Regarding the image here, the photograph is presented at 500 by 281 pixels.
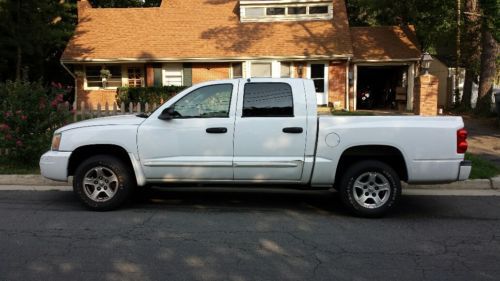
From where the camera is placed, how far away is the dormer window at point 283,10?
2405 centimetres

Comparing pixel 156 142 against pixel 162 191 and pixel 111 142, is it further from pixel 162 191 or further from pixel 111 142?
pixel 162 191

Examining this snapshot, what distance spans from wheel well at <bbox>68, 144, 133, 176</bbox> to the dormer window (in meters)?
18.4

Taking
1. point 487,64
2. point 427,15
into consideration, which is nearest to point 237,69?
point 427,15

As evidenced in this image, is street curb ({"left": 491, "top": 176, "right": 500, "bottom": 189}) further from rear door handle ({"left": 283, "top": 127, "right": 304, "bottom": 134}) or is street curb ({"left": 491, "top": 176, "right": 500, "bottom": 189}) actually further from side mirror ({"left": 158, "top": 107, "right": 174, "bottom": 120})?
side mirror ({"left": 158, "top": 107, "right": 174, "bottom": 120})

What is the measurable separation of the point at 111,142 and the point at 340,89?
17.2 metres

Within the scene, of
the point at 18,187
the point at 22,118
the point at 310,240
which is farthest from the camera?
the point at 22,118

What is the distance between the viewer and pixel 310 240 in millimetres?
5688

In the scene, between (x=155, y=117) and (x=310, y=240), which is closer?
(x=310, y=240)

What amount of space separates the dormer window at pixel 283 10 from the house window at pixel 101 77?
21.4 feet

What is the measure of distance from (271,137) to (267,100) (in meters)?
0.54

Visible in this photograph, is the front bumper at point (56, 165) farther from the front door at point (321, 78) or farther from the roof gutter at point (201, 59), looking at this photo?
the front door at point (321, 78)

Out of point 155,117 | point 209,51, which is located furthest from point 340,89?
point 155,117

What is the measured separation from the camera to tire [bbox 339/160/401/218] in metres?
6.62

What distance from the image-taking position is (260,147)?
263 inches
